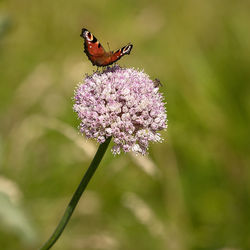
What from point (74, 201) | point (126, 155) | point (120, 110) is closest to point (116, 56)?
point (120, 110)

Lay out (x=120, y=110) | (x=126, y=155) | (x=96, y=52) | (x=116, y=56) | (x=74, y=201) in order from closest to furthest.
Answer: (x=74, y=201) < (x=120, y=110) < (x=116, y=56) < (x=96, y=52) < (x=126, y=155)

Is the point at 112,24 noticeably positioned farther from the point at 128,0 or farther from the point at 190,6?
the point at 190,6

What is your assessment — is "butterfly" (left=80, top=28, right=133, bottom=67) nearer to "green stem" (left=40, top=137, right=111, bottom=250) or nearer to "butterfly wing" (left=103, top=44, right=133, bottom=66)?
"butterfly wing" (left=103, top=44, right=133, bottom=66)

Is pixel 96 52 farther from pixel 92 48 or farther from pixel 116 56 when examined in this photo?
pixel 116 56

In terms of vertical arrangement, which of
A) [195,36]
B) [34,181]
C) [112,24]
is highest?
[195,36]

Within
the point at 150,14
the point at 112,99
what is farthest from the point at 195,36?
the point at 112,99

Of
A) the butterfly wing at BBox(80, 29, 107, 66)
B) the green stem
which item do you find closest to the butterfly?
the butterfly wing at BBox(80, 29, 107, 66)

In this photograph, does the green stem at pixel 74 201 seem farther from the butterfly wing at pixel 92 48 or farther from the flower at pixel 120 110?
the butterfly wing at pixel 92 48
